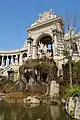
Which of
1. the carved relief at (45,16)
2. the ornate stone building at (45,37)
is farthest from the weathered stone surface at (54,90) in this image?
the carved relief at (45,16)

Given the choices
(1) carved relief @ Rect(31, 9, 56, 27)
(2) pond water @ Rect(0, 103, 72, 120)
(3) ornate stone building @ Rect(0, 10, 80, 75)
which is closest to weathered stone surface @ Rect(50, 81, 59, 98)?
(2) pond water @ Rect(0, 103, 72, 120)

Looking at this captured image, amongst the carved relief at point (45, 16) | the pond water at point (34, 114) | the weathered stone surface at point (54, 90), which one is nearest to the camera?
the pond water at point (34, 114)

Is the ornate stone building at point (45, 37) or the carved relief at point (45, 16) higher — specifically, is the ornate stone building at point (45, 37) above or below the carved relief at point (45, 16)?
below

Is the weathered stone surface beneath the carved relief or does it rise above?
beneath

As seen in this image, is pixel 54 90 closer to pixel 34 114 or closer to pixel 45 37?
pixel 34 114

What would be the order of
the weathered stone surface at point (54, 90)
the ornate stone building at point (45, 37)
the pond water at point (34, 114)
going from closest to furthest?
1. the pond water at point (34, 114)
2. the weathered stone surface at point (54, 90)
3. the ornate stone building at point (45, 37)

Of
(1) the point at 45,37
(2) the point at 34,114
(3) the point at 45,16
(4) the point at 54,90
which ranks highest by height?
(3) the point at 45,16

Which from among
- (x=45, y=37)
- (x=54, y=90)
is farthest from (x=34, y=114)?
(x=45, y=37)

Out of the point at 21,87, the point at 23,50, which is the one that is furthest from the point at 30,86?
the point at 23,50

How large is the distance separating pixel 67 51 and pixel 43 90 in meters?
6.83

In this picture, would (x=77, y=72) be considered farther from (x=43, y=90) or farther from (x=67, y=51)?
(x=43, y=90)

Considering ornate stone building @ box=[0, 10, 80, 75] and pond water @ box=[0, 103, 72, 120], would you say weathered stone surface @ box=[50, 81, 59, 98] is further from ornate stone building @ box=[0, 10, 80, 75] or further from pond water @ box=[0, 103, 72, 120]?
ornate stone building @ box=[0, 10, 80, 75]

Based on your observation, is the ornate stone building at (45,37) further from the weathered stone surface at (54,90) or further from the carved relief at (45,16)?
the weathered stone surface at (54,90)

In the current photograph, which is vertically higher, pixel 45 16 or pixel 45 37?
pixel 45 16
